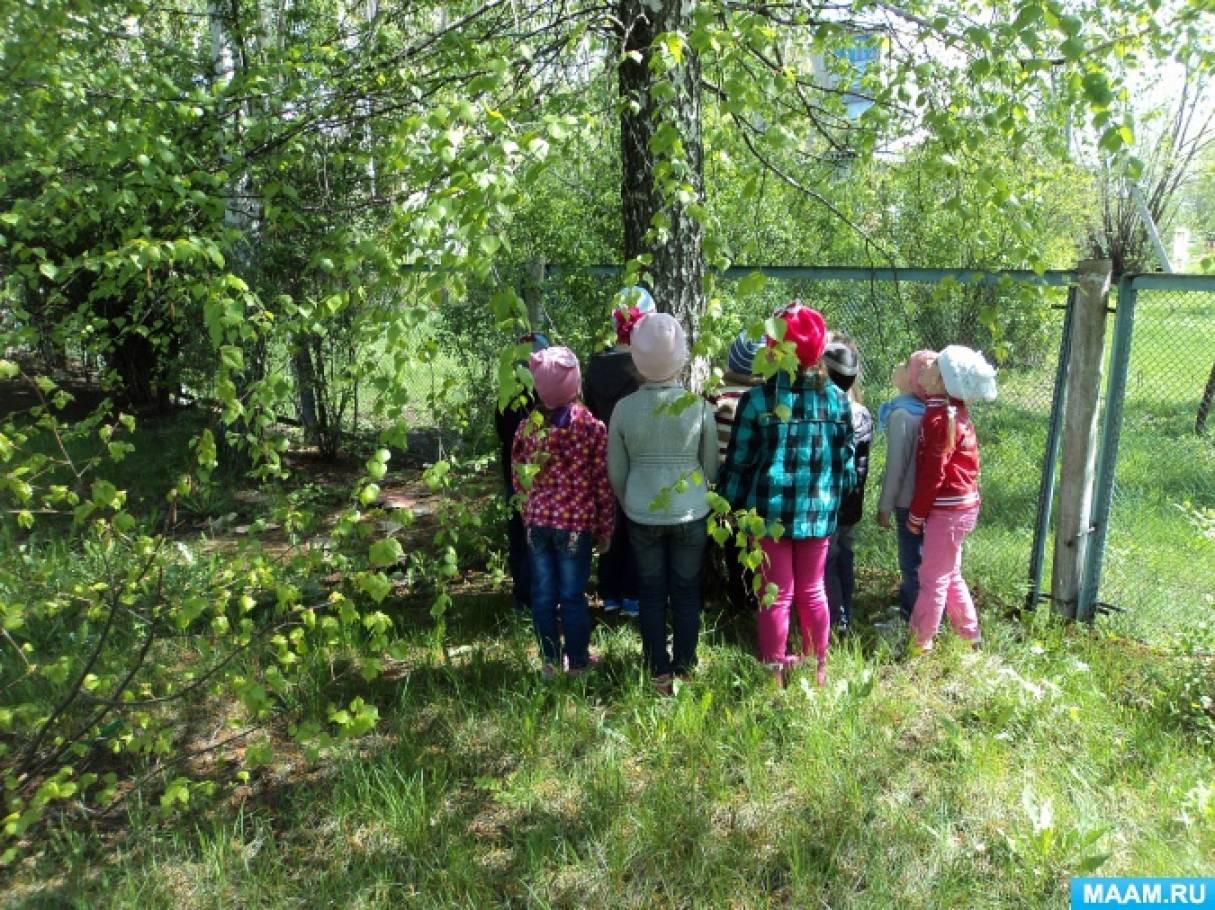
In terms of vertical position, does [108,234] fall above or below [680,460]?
above

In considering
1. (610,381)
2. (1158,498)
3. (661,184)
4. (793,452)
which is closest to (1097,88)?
(793,452)

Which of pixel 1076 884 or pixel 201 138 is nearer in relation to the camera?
pixel 1076 884

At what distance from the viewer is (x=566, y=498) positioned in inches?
133

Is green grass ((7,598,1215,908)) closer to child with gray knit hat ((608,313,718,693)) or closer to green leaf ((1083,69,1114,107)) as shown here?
child with gray knit hat ((608,313,718,693))

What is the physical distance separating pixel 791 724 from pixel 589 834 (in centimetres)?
85

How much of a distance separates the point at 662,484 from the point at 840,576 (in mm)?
1193

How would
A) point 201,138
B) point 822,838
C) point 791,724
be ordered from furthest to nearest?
point 201,138
point 791,724
point 822,838

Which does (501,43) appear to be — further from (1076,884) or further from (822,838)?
(1076,884)

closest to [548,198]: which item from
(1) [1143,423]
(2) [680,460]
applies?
(2) [680,460]

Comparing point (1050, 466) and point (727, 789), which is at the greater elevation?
point (1050, 466)

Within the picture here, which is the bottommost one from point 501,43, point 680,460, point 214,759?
point 214,759

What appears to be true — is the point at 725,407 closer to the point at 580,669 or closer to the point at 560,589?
the point at 560,589

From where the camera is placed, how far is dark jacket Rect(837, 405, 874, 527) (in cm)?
362

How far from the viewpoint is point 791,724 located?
3.08 meters
